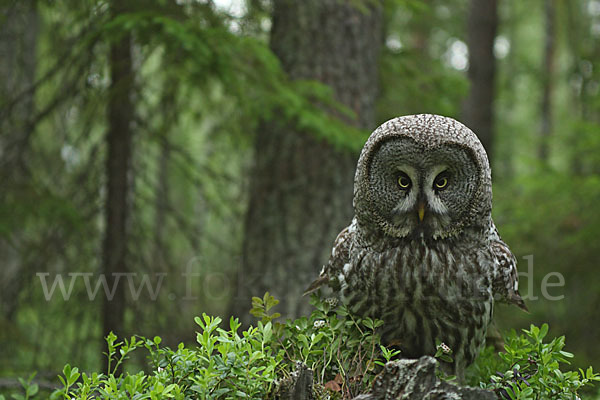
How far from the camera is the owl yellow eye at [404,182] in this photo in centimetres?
269

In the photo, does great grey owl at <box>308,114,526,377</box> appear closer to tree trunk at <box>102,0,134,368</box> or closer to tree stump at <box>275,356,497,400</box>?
tree stump at <box>275,356,497,400</box>

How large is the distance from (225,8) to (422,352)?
3228 millimetres

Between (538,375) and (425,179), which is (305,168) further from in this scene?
(538,375)

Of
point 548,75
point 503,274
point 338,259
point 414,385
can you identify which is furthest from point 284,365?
point 548,75

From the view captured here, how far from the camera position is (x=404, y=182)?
2703 millimetres

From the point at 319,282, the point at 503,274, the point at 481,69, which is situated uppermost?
the point at 481,69

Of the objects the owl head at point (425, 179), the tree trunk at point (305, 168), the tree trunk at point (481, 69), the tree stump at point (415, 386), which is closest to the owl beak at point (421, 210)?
the owl head at point (425, 179)

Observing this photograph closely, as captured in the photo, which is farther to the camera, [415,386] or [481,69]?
[481,69]

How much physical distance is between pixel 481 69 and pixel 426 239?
6551mm

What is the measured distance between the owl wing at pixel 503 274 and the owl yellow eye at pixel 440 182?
1.40 ft

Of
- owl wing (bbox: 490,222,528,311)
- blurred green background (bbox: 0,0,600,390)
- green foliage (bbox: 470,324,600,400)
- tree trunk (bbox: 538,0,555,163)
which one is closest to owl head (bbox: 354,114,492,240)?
owl wing (bbox: 490,222,528,311)

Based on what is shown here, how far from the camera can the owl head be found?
2588mm

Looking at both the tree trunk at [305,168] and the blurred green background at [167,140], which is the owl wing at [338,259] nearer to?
the blurred green background at [167,140]

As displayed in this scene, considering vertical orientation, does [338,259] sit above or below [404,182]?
below
